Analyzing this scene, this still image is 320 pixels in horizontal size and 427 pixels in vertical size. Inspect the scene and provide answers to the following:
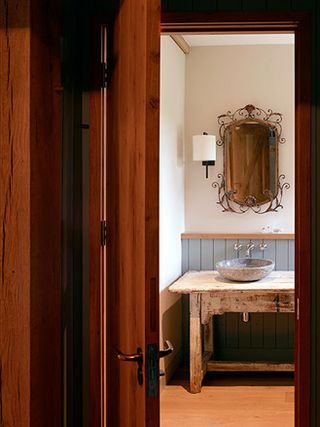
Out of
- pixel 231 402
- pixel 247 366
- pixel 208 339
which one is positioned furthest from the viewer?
pixel 208 339

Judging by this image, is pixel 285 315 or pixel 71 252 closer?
pixel 71 252

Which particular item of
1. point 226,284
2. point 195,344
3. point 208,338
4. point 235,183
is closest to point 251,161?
point 235,183

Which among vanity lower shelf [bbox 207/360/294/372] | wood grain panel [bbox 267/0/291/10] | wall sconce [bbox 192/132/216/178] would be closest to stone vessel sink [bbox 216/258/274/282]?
vanity lower shelf [bbox 207/360/294/372]

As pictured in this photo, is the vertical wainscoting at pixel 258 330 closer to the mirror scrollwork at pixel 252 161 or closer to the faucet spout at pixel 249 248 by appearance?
the faucet spout at pixel 249 248

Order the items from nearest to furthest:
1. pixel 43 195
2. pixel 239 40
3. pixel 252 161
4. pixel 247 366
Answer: pixel 43 195 → pixel 247 366 → pixel 239 40 → pixel 252 161

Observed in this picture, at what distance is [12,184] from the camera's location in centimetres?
147

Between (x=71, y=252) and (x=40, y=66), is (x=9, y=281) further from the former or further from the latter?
(x=71, y=252)

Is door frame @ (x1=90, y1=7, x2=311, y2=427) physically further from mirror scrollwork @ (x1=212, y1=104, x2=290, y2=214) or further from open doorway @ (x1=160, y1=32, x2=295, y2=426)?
mirror scrollwork @ (x1=212, y1=104, x2=290, y2=214)

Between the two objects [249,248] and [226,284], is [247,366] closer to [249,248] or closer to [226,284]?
[226,284]

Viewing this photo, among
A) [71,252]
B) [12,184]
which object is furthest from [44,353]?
[71,252]

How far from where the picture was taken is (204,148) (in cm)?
504

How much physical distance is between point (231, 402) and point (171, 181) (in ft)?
5.64

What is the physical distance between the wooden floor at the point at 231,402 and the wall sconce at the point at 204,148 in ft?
5.94

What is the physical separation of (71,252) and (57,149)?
65 cm
